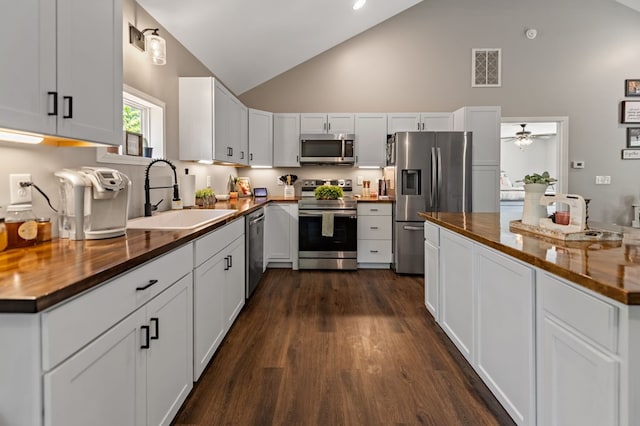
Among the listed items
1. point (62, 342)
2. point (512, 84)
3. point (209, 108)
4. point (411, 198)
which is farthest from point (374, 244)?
point (62, 342)

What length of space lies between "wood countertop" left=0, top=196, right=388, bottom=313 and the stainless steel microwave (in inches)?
135

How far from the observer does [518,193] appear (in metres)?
8.85

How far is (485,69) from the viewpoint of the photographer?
17.6ft

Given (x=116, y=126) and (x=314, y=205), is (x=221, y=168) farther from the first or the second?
(x=116, y=126)

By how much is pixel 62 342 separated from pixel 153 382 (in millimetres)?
620

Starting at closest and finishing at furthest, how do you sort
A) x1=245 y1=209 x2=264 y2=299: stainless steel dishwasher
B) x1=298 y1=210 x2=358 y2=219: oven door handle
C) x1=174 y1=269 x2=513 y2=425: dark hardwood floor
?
x1=174 y1=269 x2=513 y2=425: dark hardwood floor → x1=245 y1=209 x2=264 y2=299: stainless steel dishwasher → x1=298 y1=210 x2=358 y2=219: oven door handle

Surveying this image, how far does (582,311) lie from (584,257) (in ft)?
0.83

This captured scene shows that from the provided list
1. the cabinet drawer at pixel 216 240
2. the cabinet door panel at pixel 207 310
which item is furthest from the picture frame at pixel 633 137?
the cabinet door panel at pixel 207 310

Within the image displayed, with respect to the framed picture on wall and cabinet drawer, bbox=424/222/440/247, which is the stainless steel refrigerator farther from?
the framed picture on wall

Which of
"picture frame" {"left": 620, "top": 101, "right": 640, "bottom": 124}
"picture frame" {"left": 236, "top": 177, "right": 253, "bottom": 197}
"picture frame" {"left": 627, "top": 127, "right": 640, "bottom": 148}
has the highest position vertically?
"picture frame" {"left": 620, "top": 101, "right": 640, "bottom": 124}

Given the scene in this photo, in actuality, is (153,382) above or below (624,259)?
below

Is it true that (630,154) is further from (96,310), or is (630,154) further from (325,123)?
(96,310)

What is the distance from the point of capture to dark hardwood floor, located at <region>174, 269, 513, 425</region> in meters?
1.78

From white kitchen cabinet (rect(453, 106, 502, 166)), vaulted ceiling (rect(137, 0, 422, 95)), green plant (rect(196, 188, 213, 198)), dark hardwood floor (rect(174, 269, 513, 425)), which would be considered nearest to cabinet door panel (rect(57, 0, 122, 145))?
vaulted ceiling (rect(137, 0, 422, 95))
